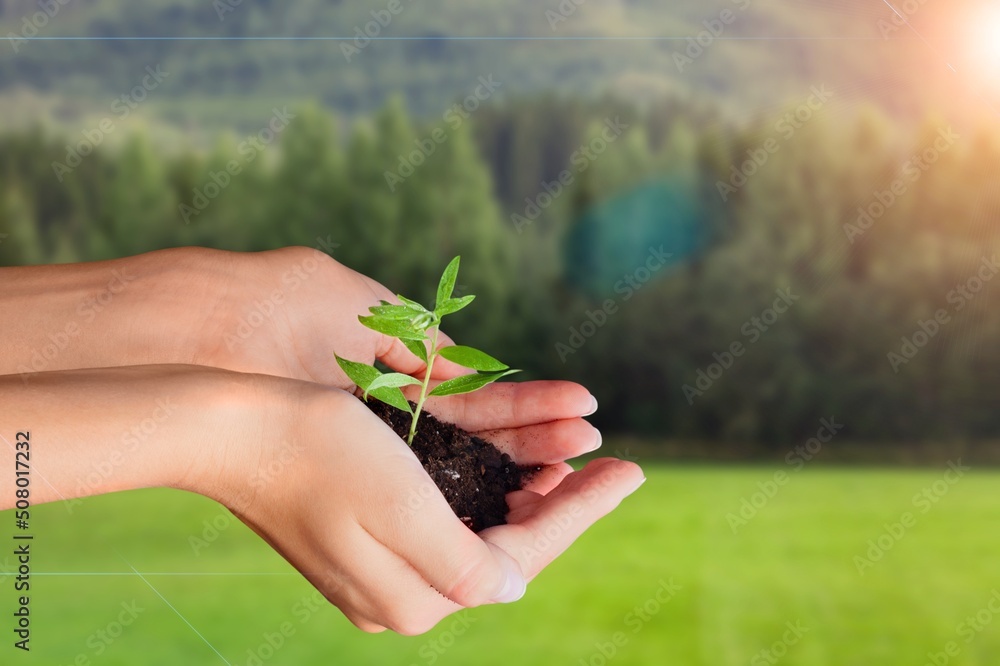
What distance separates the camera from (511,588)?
3.11 ft

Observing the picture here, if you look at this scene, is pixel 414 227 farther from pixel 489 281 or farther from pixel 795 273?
pixel 795 273

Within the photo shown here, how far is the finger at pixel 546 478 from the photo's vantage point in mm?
1356

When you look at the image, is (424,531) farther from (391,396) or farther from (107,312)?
(107,312)

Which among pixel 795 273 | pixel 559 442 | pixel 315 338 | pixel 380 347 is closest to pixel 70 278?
pixel 315 338

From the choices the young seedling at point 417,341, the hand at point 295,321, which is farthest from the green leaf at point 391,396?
the hand at point 295,321

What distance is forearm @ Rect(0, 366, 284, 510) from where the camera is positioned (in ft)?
3.19

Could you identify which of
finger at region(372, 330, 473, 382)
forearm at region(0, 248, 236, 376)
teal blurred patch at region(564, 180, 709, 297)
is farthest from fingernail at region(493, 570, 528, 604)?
teal blurred patch at region(564, 180, 709, 297)

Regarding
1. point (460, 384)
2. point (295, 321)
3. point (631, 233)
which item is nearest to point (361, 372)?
point (460, 384)

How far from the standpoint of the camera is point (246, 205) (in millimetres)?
4438

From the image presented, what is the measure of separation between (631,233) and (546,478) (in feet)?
10.4

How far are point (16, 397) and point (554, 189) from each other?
3389 mm

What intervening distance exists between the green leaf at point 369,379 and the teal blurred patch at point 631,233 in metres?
3.26

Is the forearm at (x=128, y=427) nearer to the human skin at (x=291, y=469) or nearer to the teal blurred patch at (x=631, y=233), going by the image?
the human skin at (x=291, y=469)

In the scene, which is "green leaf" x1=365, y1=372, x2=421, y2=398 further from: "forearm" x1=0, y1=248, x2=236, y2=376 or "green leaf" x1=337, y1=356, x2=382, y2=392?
"forearm" x1=0, y1=248, x2=236, y2=376
